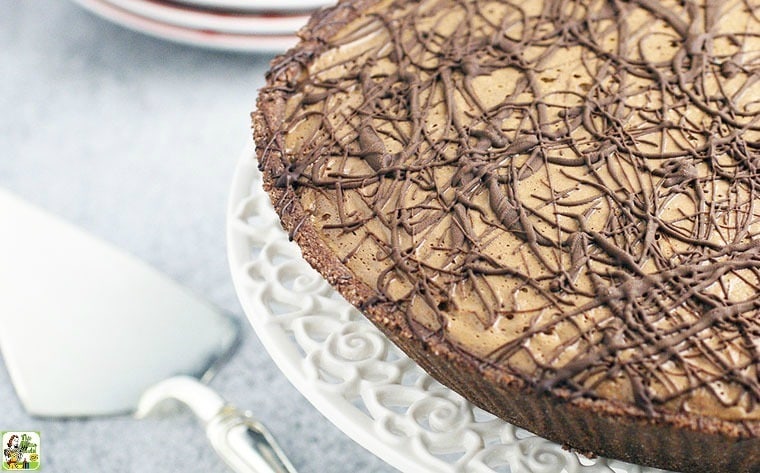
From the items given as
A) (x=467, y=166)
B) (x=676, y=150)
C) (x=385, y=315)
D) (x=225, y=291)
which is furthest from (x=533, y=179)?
(x=225, y=291)

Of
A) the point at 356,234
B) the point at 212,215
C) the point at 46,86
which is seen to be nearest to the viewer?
the point at 356,234

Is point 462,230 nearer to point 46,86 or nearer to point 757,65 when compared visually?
point 757,65

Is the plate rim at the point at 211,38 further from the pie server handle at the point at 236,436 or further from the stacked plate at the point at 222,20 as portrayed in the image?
the pie server handle at the point at 236,436

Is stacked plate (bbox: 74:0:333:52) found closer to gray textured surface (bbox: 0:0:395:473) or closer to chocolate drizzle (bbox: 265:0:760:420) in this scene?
gray textured surface (bbox: 0:0:395:473)

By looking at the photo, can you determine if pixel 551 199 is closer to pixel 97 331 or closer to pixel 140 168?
pixel 97 331

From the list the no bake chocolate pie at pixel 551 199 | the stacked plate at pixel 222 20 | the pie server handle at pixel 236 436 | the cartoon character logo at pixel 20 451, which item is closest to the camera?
the no bake chocolate pie at pixel 551 199

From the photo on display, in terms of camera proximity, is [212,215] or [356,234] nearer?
[356,234]

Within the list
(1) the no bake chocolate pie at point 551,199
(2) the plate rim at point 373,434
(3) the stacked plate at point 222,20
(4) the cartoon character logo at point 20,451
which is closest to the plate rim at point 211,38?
(3) the stacked plate at point 222,20
